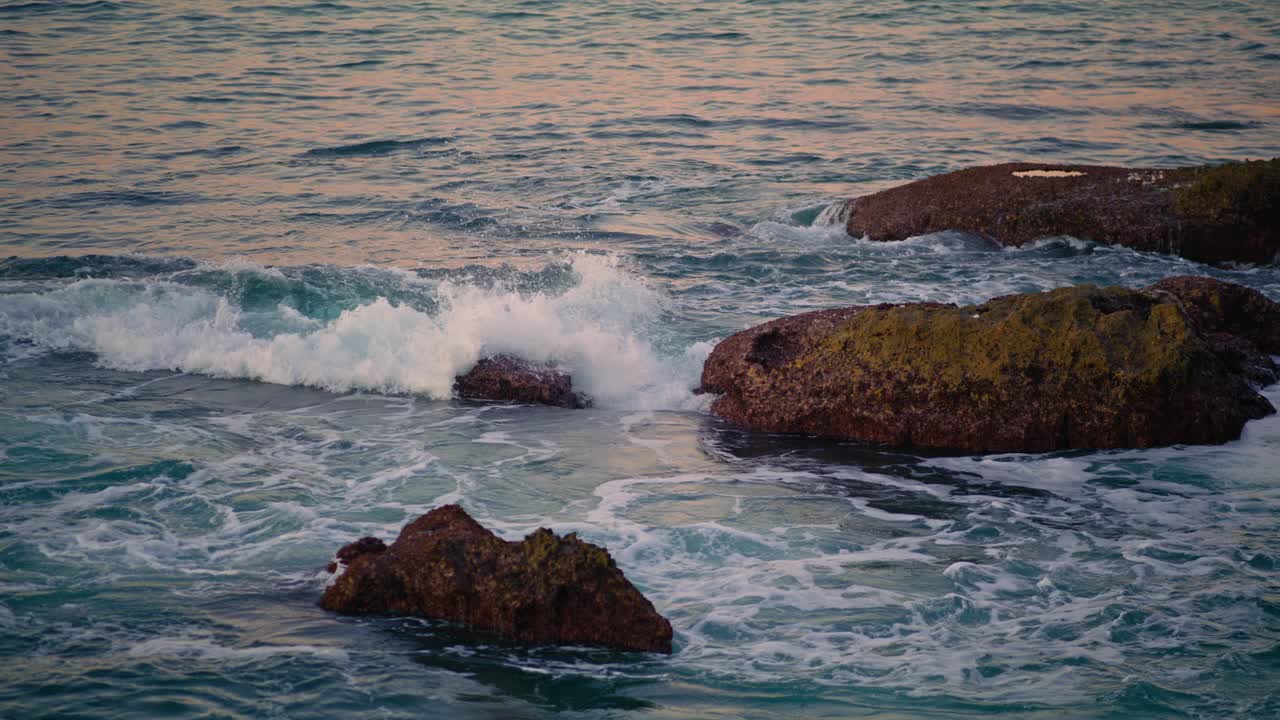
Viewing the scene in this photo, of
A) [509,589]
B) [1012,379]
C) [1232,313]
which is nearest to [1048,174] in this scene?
[1232,313]

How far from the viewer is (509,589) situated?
15.6 feet

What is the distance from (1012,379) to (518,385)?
10.3ft

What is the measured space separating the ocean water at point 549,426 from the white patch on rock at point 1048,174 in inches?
32.1

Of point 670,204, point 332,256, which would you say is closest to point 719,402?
point 332,256

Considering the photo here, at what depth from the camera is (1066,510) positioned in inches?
243

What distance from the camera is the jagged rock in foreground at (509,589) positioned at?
4.71m

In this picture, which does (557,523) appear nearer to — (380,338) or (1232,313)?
(380,338)

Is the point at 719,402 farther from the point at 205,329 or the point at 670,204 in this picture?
the point at 670,204

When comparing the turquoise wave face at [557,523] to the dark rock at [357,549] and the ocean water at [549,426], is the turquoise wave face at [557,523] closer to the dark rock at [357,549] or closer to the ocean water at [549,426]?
the ocean water at [549,426]

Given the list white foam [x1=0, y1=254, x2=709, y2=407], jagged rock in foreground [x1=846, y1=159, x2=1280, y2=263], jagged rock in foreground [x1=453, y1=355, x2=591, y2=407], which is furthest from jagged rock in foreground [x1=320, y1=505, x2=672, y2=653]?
jagged rock in foreground [x1=846, y1=159, x2=1280, y2=263]

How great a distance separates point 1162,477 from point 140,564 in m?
5.06

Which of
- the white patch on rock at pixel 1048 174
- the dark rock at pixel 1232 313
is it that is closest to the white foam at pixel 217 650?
the dark rock at pixel 1232 313

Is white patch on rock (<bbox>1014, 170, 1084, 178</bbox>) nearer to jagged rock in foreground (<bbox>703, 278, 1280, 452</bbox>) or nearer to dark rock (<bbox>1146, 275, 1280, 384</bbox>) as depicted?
dark rock (<bbox>1146, 275, 1280, 384</bbox>)

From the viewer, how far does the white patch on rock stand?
1187 centimetres
